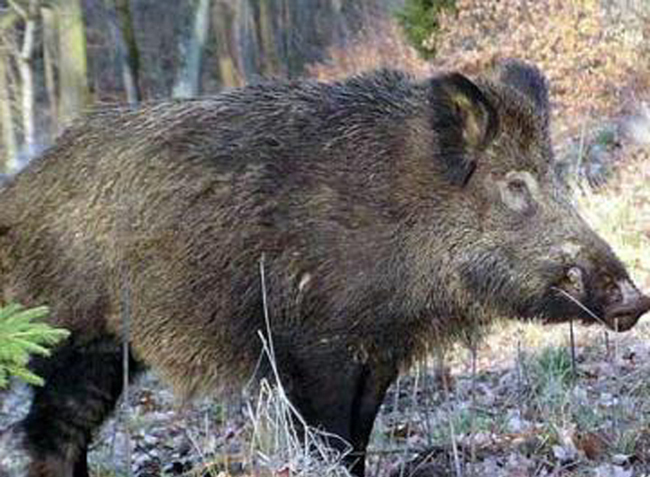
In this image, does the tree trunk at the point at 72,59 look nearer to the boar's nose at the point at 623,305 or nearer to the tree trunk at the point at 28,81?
the tree trunk at the point at 28,81

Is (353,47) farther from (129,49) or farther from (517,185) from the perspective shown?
(517,185)

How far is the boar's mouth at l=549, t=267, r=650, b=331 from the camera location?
554 cm

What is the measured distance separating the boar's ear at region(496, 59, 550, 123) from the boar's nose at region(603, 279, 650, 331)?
1.03m

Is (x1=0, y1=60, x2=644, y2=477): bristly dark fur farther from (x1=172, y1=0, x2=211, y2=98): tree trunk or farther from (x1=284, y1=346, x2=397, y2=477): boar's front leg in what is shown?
(x1=172, y1=0, x2=211, y2=98): tree trunk

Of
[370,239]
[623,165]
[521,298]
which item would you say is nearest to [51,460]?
[370,239]

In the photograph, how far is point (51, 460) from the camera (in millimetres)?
6441

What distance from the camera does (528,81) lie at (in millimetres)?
6383

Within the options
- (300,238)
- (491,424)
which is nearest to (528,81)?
(300,238)

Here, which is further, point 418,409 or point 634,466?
point 418,409

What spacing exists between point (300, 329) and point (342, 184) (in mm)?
678

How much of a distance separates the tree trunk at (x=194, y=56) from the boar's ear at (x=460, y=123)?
1522 centimetres

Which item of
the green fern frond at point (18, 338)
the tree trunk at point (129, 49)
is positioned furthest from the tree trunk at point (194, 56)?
the green fern frond at point (18, 338)

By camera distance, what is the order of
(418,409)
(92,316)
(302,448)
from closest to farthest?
(302,448) < (92,316) < (418,409)

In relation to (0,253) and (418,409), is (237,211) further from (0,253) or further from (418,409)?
(418,409)
